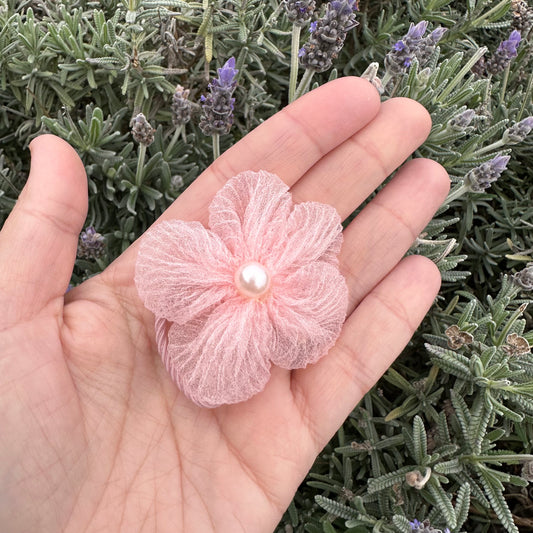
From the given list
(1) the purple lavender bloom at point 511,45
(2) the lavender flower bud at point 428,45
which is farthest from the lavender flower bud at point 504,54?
(2) the lavender flower bud at point 428,45

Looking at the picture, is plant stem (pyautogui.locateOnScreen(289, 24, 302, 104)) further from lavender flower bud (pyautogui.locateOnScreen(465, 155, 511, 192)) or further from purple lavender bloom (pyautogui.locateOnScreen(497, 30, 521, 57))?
purple lavender bloom (pyautogui.locateOnScreen(497, 30, 521, 57))

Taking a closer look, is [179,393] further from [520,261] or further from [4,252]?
[520,261]

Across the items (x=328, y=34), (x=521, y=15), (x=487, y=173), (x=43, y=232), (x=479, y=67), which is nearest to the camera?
(x=43, y=232)

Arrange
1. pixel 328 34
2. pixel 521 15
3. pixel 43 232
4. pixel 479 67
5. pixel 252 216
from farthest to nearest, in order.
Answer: pixel 479 67
pixel 521 15
pixel 328 34
pixel 252 216
pixel 43 232

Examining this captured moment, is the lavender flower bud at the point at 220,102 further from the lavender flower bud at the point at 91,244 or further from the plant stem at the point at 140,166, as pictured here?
the lavender flower bud at the point at 91,244

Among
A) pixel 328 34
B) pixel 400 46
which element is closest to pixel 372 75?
pixel 400 46

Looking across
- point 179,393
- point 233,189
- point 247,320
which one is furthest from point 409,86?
point 179,393

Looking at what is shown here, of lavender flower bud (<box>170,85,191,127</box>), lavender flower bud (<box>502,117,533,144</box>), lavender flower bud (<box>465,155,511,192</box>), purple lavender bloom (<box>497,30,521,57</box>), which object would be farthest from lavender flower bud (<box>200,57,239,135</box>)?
purple lavender bloom (<box>497,30,521,57</box>)

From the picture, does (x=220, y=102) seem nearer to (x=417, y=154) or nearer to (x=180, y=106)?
(x=180, y=106)
